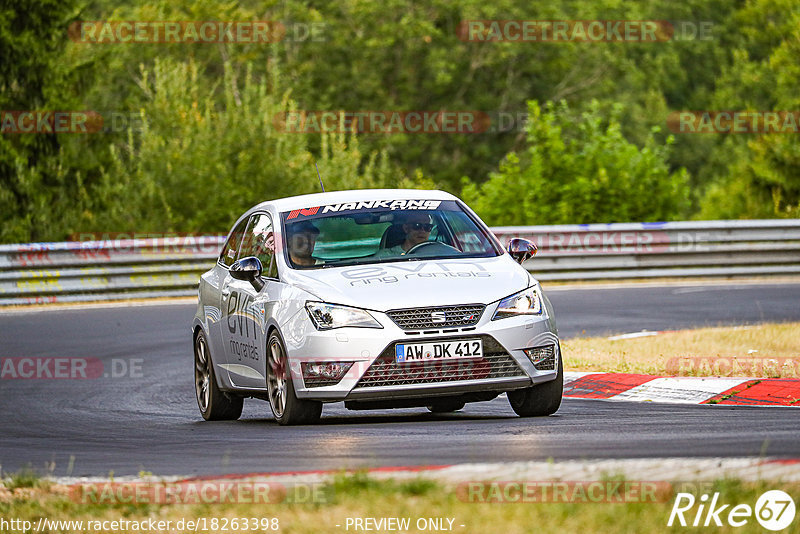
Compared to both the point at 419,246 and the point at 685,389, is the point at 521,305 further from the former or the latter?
the point at 685,389

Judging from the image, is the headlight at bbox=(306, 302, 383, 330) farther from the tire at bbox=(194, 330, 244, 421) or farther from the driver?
the tire at bbox=(194, 330, 244, 421)

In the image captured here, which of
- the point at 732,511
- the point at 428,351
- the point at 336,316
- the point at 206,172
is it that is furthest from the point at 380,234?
the point at 206,172

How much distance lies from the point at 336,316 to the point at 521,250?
169cm

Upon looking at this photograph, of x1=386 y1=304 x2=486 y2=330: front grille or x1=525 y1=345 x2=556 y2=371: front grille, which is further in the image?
x1=525 y1=345 x2=556 y2=371: front grille

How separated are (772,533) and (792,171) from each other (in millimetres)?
35678

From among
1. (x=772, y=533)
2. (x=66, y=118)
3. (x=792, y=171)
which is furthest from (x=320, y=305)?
(x=792, y=171)

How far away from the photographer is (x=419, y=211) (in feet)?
35.0

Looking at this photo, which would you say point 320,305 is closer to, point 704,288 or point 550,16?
point 704,288

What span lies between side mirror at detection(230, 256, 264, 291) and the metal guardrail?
12614 millimetres

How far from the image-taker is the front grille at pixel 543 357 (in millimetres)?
9492

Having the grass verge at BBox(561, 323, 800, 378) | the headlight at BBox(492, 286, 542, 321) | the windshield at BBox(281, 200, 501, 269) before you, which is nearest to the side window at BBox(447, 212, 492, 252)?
the windshield at BBox(281, 200, 501, 269)

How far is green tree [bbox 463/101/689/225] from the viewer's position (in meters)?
30.1

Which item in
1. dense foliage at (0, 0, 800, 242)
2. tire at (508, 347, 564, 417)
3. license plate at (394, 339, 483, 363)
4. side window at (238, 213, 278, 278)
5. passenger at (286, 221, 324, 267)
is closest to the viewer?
license plate at (394, 339, 483, 363)

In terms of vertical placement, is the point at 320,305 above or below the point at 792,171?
above
